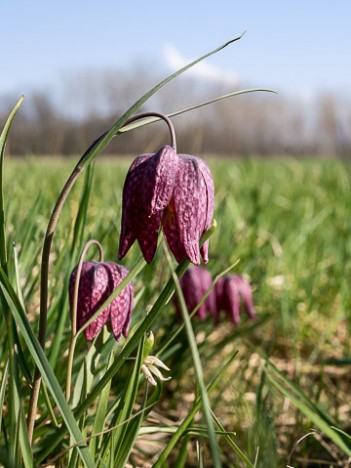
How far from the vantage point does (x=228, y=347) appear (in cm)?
178

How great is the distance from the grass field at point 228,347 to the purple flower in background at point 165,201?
0.51 ft

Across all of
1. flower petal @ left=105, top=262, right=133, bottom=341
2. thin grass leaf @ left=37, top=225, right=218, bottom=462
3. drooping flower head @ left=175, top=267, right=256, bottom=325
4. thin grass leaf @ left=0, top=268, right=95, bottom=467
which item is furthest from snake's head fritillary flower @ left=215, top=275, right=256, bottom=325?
thin grass leaf @ left=0, top=268, right=95, bottom=467

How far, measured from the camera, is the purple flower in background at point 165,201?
74 cm

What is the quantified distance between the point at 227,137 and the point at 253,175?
4.06ft

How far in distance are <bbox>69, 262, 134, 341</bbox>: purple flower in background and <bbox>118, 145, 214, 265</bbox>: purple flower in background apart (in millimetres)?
122

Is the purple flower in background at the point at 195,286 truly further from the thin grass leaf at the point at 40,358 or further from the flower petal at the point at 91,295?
the thin grass leaf at the point at 40,358

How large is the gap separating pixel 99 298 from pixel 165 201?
19cm

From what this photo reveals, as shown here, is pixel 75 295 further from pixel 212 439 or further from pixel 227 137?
pixel 227 137

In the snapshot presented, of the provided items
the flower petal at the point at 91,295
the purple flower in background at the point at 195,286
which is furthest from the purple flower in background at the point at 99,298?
the purple flower in background at the point at 195,286

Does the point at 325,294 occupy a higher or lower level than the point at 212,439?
lower

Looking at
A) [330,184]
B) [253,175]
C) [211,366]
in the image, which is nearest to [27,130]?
[253,175]

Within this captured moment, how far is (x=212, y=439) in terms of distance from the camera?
0.51 meters

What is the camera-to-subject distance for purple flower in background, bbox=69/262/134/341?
0.87 metres

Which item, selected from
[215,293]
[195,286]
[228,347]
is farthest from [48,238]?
[228,347]
